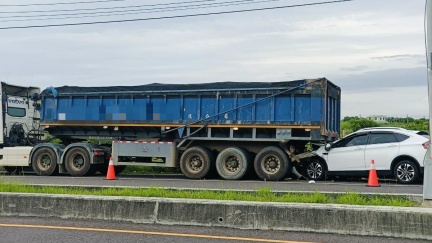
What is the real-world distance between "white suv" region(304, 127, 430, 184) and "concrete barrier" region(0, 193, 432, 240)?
7.75 metres

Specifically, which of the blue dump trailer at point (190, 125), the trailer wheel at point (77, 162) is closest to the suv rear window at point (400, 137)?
the blue dump trailer at point (190, 125)

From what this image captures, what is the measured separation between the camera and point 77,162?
19.3 m

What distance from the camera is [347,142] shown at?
54.3 feet

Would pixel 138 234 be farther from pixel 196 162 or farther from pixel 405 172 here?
pixel 196 162

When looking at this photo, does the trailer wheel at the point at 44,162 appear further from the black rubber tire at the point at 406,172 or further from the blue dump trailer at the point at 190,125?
the black rubber tire at the point at 406,172

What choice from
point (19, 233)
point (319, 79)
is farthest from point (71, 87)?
A: point (19, 233)

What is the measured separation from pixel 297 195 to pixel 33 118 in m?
14.6

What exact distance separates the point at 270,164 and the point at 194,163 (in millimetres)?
2510

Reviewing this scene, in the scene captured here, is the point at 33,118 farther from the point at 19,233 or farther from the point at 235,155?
the point at 19,233

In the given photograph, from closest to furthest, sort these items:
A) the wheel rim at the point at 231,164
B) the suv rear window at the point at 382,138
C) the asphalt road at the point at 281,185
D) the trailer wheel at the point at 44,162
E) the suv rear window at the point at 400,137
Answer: the asphalt road at the point at 281,185 < the suv rear window at the point at 400,137 < the suv rear window at the point at 382,138 < the wheel rim at the point at 231,164 < the trailer wheel at the point at 44,162

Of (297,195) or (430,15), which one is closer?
(430,15)

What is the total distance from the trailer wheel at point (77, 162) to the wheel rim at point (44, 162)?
2.92ft

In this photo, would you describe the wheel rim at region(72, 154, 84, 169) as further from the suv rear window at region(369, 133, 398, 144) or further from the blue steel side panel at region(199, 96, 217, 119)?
the suv rear window at region(369, 133, 398, 144)

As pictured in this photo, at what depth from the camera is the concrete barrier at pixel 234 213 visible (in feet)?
25.3
